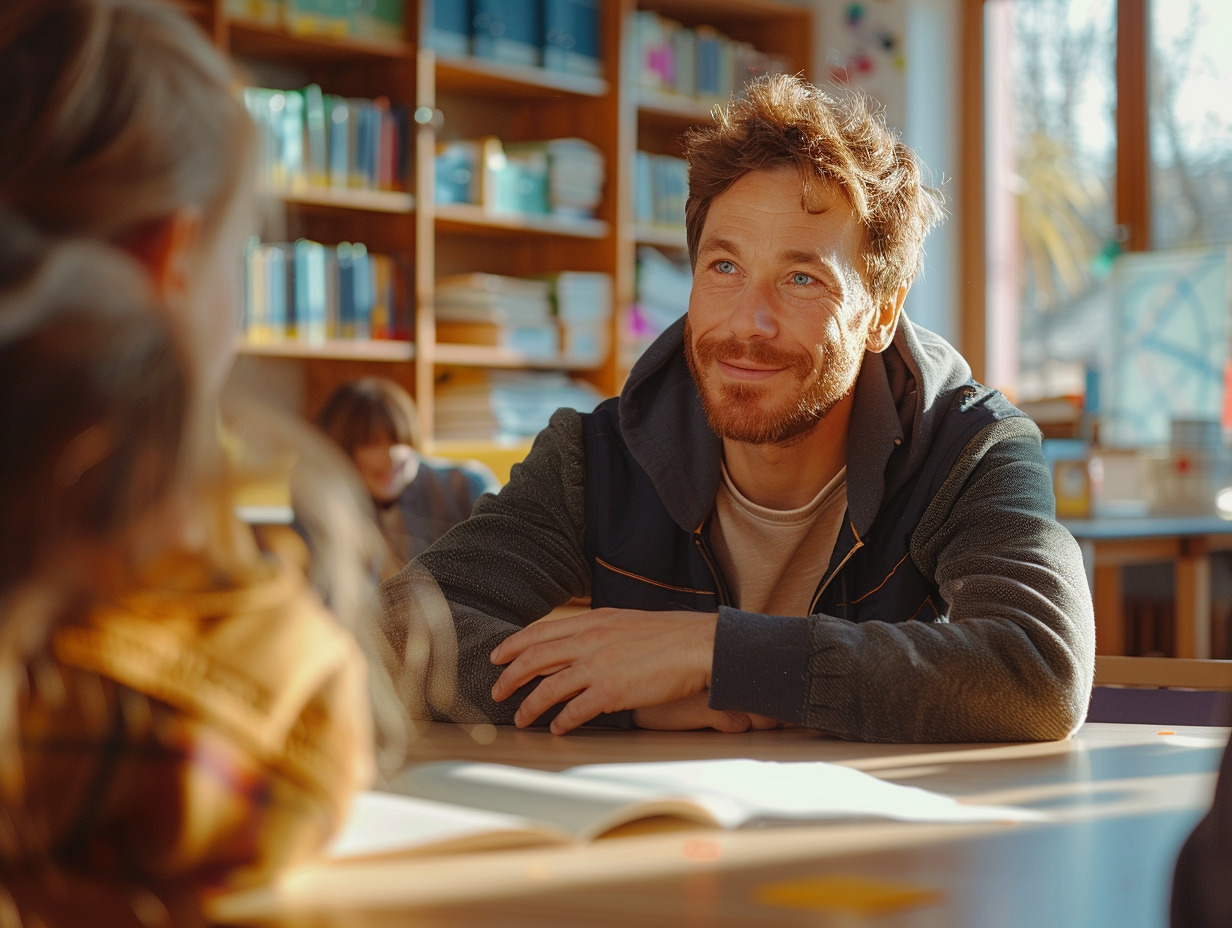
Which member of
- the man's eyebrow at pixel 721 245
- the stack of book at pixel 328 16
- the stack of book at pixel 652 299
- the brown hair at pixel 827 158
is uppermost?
the stack of book at pixel 328 16

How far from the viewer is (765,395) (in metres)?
1.52

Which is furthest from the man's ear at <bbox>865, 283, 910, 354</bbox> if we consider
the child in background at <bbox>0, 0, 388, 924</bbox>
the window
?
the window

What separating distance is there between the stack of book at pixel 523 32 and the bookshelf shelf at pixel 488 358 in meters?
0.92

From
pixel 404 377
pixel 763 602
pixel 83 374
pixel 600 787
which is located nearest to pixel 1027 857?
pixel 600 787

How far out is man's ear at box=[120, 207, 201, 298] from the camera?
0.53 meters

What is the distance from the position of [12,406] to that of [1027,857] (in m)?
0.53

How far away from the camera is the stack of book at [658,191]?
191 inches

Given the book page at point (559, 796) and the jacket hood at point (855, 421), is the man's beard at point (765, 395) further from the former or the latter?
the book page at point (559, 796)

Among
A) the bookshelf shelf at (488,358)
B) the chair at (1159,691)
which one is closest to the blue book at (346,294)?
the bookshelf shelf at (488,358)

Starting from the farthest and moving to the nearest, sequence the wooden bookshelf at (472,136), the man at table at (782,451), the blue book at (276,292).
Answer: the wooden bookshelf at (472,136), the blue book at (276,292), the man at table at (782,451)

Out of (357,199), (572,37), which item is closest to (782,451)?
(357,199)

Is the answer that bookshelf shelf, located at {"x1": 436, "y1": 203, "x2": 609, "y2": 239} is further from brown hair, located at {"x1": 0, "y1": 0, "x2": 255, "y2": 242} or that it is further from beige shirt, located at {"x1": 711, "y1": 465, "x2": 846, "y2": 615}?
brown hair, located at {"x1": 0, "y1": 0, "x2": 255, "y2": 242}

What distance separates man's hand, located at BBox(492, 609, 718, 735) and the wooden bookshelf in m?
2.79

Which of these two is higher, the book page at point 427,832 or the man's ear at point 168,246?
the man's ear at point 168,246
